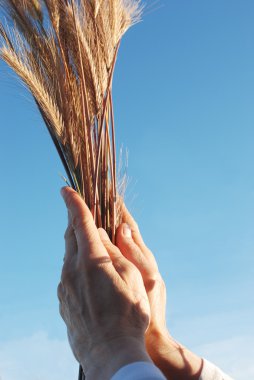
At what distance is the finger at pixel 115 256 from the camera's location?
1248 millimetres

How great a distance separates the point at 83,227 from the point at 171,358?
429 mm

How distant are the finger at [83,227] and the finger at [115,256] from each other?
0.18 feet

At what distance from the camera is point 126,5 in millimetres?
1667

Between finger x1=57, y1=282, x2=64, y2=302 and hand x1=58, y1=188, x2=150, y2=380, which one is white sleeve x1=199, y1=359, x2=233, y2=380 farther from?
finger x1=57, y1=282, x2=64, y2=302

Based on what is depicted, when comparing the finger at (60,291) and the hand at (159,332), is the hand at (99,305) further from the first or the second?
the hand at (159,332)

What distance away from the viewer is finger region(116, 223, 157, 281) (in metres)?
1.42

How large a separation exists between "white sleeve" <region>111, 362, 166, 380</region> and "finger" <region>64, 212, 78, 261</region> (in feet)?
1.26

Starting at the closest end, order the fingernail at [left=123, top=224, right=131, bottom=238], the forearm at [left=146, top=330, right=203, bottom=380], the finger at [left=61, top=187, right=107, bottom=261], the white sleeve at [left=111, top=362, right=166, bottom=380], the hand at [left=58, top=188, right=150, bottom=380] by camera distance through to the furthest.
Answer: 1. the white sleeve at [left=111, top=362, right=166, bottom=380]
2. the hand at [left=58, top=188, right=150, bottom=380]
3. the finger at [left=61, top=187, right=107, bottom=261]
4. the forearm at [left=146, top=330, right=203, bottom=380]
5. the fingernail at [left=123, top=224, right=131, bottom=238]

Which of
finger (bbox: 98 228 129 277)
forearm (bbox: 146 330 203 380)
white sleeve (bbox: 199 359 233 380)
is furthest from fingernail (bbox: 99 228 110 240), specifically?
white sleeve (bbox: 199 359 233 380)

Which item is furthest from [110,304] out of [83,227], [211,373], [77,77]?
[77,77]

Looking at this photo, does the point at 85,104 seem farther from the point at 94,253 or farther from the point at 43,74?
the point at 94,253

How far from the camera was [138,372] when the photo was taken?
94 centimetres

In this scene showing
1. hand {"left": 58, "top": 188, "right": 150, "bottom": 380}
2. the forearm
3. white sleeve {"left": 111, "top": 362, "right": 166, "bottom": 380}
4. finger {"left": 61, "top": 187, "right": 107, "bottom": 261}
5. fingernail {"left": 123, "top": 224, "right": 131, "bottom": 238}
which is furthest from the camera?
fingernail {"left": 123, "top": 224, "right": 131, "bottom": 238}

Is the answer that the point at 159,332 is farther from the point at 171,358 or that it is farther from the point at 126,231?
the point at 126,231
